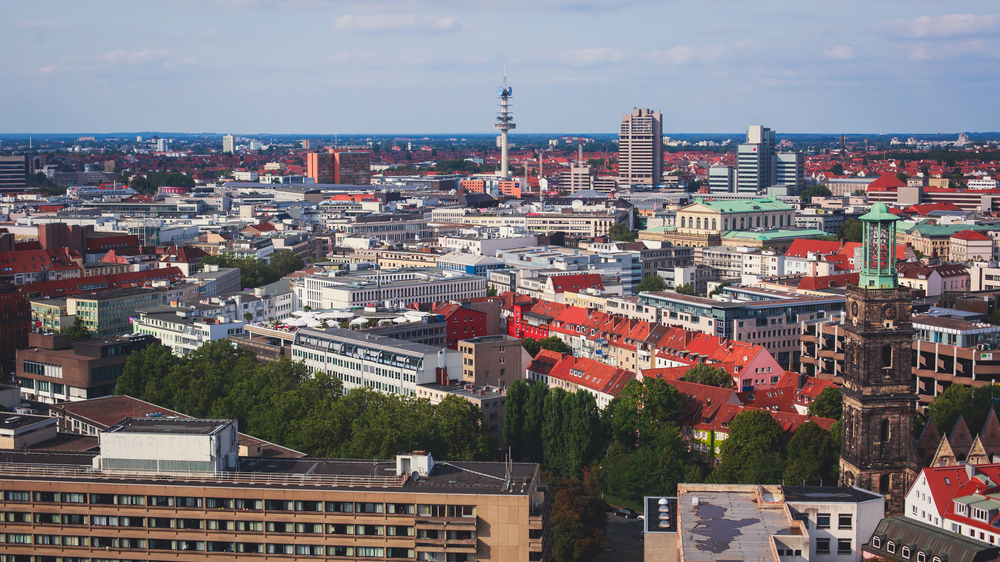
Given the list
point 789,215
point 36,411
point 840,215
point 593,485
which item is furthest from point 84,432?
point 840,215

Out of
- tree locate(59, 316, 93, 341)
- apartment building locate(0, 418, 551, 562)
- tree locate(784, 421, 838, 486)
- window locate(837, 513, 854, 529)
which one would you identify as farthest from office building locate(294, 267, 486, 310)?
window locate(837, 513, 854, 529)

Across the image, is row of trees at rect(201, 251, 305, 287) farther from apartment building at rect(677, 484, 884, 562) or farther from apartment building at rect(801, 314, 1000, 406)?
apartment building at rect(677, 484, 884, 562)

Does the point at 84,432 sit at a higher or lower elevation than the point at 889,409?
lower

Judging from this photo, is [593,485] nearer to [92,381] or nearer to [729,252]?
[92,381]

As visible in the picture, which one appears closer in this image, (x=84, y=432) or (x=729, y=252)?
(x=84, y=432)

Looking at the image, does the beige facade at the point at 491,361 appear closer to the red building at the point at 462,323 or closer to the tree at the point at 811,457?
the red building at the point at 462,323

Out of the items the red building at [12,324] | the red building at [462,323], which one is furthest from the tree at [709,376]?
the red building at [12,324]
